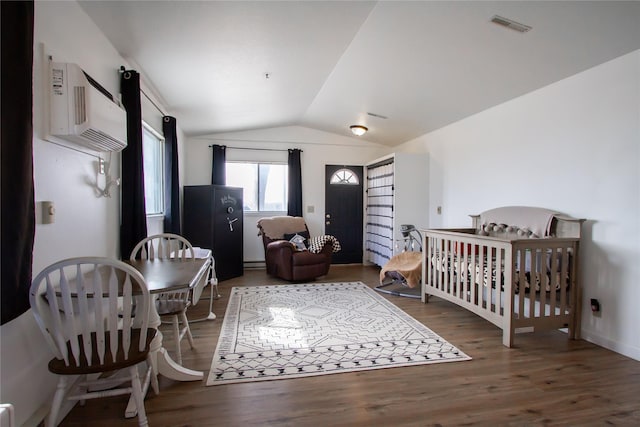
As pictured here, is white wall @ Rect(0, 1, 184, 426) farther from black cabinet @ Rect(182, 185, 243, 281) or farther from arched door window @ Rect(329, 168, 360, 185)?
arched door window @ Rect(329, 168, 360, 185)

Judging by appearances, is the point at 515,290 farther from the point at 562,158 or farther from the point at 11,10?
the point at 11,10

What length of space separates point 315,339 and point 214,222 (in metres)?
2.65

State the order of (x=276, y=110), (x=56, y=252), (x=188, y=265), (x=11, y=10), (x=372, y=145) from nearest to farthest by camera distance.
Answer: (x=11, y=10), (x=56, y=252), (x=188, y=265), (x=276, y=110), (x=372, y=145)

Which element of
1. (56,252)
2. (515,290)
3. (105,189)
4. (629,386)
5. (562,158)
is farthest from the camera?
(562,158)

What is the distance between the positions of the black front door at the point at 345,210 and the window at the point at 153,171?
2951mm

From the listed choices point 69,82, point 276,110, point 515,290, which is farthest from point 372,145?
point 69,82

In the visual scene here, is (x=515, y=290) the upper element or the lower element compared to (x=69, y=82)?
lower

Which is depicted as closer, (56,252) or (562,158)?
(56,252)

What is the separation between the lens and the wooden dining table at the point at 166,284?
169 cm

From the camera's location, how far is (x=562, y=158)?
9.63 ft

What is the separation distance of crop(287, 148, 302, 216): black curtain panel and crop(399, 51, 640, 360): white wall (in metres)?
3.24

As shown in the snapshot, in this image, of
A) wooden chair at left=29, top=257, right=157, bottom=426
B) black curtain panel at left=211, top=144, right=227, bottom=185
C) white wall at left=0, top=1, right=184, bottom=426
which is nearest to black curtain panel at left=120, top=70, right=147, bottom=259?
white wall at left=0, top=1, right=184, bottom=426

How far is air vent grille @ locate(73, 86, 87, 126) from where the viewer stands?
173 centimetres

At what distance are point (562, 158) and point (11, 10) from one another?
384 cm
